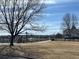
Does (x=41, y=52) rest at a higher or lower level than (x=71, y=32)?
higher

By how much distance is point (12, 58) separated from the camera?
2341 centimetres

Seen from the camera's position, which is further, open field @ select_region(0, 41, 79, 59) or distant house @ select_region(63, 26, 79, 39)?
distant house @ select_region(63, 26, 79, 39)

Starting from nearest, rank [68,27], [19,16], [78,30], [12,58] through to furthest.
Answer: [12,58]
[19,16]
[68,27]
[78,30]

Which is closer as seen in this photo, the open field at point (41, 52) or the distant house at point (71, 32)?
the open field at point (41, 52)

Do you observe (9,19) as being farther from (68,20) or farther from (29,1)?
(68,20)

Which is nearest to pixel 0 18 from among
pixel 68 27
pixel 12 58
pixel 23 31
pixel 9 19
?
pixel 9 19

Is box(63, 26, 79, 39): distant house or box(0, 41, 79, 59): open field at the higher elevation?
box(0, 41, 79, 59): open field

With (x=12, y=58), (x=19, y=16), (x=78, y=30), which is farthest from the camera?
(x=78, y=30)

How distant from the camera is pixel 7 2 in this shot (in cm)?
4253

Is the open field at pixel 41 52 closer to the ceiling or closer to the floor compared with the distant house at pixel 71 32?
closer to the ceiling

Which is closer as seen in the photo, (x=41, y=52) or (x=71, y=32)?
(x=41, y=52)

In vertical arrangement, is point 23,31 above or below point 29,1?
below

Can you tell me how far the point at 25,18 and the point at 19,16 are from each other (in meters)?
0.98

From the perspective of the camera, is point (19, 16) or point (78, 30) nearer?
point (19, 16)
